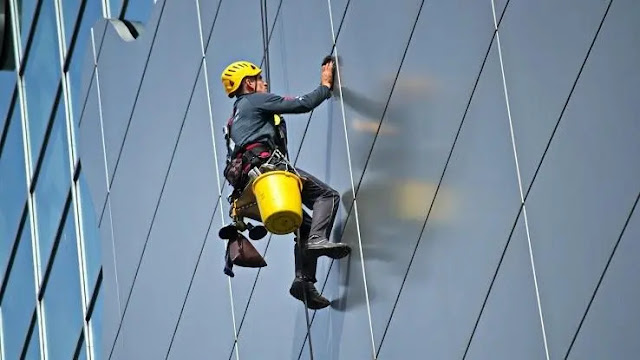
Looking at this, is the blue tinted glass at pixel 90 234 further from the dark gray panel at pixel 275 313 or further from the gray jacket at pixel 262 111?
the gray jacket at pixel 262 111

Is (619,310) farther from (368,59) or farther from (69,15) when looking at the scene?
(69,15)

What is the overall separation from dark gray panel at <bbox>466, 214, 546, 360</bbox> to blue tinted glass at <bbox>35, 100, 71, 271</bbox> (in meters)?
10.2

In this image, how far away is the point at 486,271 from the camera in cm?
1288

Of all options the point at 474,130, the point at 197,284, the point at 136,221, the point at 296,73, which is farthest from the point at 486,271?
the point at 136,221

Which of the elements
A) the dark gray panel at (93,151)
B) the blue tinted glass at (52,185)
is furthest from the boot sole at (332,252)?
the blue tinted glass at (52,185)

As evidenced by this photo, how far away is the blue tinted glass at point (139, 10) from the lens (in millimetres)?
19594

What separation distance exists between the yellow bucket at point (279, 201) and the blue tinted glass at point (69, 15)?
29.3 feet

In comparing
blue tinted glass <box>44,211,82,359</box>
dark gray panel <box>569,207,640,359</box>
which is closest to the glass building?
dark gray panel <box>569,207,640,359</box>

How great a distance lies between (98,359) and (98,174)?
2039 mm

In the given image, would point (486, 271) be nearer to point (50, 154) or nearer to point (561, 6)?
point (561, 6)

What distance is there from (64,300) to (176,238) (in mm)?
4831

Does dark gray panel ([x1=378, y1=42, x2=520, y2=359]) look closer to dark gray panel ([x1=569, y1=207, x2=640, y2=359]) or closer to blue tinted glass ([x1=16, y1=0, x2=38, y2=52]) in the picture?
dark gray panel ([x1=569, y1=207, x2=640, y2=359])

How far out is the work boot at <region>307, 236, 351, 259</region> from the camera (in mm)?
14164

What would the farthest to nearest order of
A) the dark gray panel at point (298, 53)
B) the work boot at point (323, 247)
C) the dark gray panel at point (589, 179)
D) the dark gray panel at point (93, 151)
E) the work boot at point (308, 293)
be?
the dark gray panel at point (93, 151), the dark gray panel at point (298, 53), the work boot at point (308, 293), the work boot at point (323, 247), the dark gray panel at point (589, 179)
